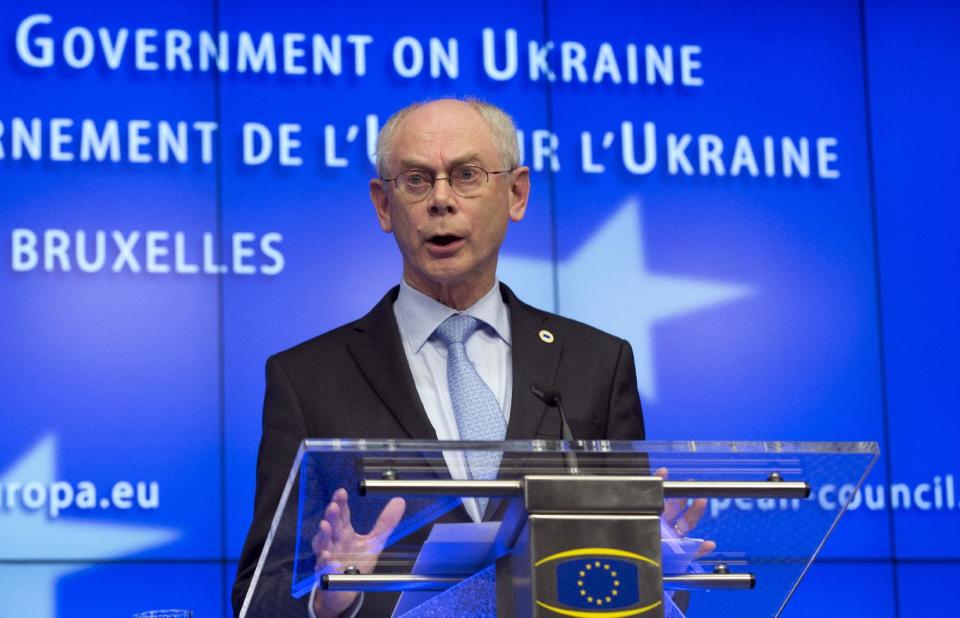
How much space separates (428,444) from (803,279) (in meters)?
3.31

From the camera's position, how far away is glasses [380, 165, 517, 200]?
262 cm

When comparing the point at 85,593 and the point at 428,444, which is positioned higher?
the point at 428,444

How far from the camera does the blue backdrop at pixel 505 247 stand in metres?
4.05

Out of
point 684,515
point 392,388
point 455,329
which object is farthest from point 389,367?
point 684,515

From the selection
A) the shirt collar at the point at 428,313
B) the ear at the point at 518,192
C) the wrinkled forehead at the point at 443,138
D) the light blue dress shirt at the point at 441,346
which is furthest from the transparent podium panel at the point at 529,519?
the ear at the point at 518,192

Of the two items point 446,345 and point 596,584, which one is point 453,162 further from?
point 596,584

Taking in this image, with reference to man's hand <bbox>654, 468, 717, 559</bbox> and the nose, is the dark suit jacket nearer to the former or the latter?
the nose

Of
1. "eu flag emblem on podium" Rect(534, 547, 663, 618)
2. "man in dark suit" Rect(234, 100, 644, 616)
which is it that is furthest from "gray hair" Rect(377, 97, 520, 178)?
"eu flag emblem on podium" Rect(534, 547, 663, 618)

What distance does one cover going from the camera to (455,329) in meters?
2.63

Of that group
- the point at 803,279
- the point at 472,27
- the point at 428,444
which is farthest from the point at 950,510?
the point at 428,444

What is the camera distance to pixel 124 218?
415cm

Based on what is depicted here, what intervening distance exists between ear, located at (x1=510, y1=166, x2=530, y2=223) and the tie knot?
261 mm

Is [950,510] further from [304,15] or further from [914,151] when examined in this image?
[304,15]

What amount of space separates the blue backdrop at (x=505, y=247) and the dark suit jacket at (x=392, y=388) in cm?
159
